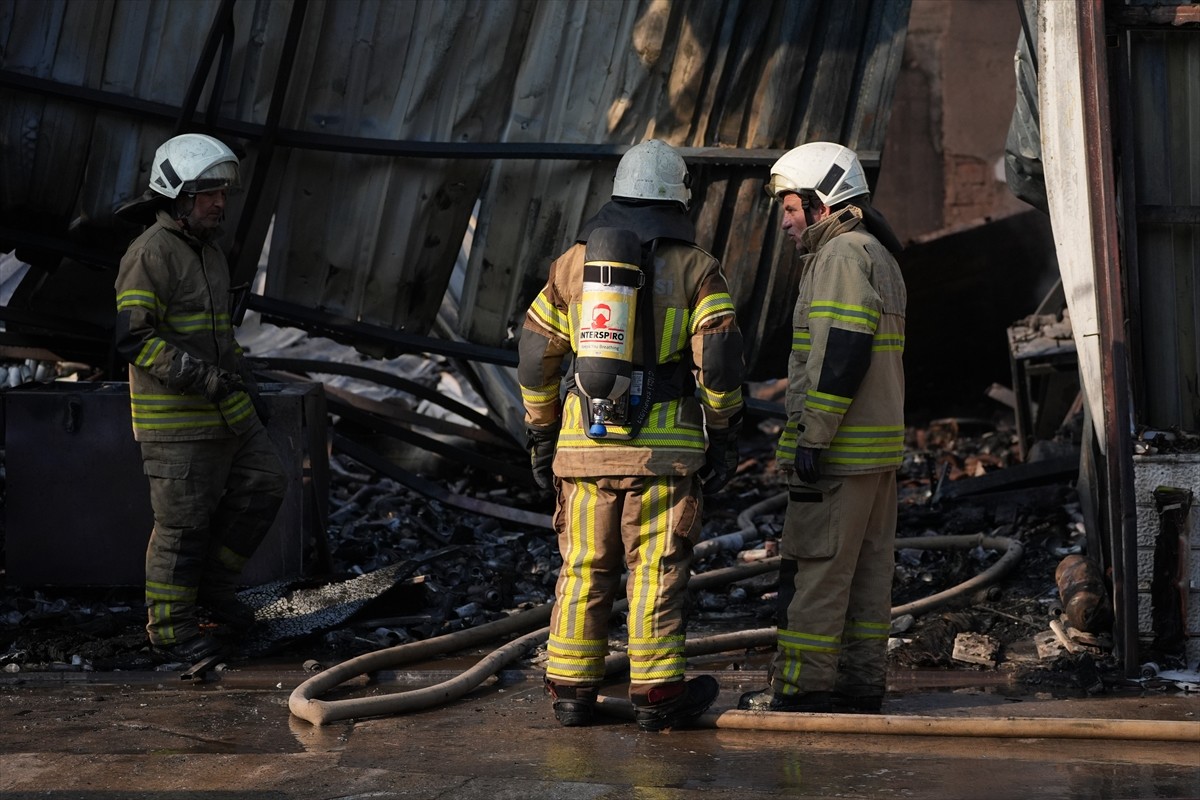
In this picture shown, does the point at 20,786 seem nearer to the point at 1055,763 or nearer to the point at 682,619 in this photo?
the point at 682,619

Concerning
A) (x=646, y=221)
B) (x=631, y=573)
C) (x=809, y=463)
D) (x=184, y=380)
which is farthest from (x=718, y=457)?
(x=184, y=380)

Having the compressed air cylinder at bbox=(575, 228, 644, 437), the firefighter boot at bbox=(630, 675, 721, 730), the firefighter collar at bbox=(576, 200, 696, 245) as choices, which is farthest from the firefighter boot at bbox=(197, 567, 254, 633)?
the firefighter collar at bbox=(576, 200, 696, 245)

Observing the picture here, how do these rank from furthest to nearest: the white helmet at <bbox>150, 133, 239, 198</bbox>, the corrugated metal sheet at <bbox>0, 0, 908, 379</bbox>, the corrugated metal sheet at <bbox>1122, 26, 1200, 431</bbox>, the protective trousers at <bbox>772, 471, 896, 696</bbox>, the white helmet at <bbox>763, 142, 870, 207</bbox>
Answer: the corrugated metal sheet at <bbox>0, 0, 908, 379</bbox> < the white helmet at <bbox>150, 133, 239, 198</bbox> < the corrugated metal sheet at <bbox>1122, 26, 1200, 431</bbox> < the white helmet at <bbox>763, 142, 870, 207</bbox> < the protective trousers at <bbox>772, 471, 896, 696</bbox>

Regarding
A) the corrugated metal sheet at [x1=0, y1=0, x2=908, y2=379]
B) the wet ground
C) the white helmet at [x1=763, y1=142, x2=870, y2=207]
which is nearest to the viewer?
the wet ground

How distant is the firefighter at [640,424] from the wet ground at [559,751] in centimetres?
26

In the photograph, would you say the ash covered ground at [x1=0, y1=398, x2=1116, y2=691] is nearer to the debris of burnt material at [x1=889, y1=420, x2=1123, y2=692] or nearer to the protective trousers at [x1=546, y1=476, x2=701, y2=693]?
the debris of burnt material at [x1=889, y1=420, x2=1123, y2=692]

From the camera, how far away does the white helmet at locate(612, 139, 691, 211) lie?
4820mm

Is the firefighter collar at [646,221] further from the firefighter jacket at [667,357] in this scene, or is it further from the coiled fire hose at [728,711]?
the coiled fire hose at [728,711]

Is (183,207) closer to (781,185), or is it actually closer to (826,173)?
(781,185)

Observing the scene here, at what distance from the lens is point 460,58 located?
23.0 ft

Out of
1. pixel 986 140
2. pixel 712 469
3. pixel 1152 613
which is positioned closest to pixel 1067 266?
pixel 1152 613

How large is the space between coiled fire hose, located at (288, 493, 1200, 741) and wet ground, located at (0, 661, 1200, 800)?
14 millimetres

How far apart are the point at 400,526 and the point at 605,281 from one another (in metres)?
3.82

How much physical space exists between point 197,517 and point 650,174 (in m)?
2.47
